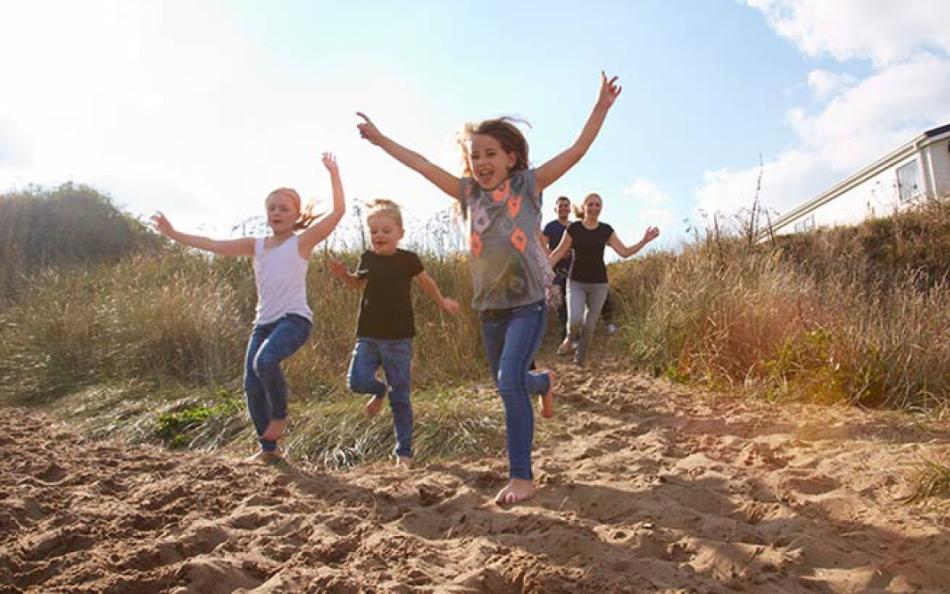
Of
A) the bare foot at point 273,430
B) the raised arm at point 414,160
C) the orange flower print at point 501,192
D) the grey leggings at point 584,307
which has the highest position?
the raised arm at point 414,160

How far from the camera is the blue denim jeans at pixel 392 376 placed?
442 cm

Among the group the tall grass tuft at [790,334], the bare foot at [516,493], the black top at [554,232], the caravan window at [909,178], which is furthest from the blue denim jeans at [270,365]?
the caravan window at [909,178]

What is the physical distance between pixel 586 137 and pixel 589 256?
4.02 metres

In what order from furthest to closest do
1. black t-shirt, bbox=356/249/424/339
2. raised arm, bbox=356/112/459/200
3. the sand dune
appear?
black t-shirt, bbox=356/249/424/339, raised arm, bbox=356/112/459/200, the sand dune

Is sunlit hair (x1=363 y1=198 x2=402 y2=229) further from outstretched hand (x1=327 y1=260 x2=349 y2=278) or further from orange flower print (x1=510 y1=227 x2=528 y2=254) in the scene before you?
orange flower print (x1=510 y1=227 x2=528 y2=254)

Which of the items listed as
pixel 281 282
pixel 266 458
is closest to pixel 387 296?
pixel 281 282

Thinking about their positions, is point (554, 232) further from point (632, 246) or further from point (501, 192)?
point (501, 192)

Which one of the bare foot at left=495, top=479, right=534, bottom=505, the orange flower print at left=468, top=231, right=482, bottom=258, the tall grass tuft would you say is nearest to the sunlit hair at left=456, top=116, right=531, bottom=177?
the orange flower print at left=468, top=231, right=482, bottom=258

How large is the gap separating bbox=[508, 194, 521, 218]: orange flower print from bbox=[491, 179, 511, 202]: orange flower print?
4 cm

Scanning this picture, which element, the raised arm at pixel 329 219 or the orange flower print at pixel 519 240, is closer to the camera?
the orange flower print at pixel 519 240

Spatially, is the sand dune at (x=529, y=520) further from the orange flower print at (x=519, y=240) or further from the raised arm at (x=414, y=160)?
the raised arm at (x=414, y=160)

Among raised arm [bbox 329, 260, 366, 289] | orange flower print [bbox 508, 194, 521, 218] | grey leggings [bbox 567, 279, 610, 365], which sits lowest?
grey leggings [bbox 567, 279, 610, 365]

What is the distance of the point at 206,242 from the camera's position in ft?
14.8

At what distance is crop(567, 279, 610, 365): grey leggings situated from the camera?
24.1ft
